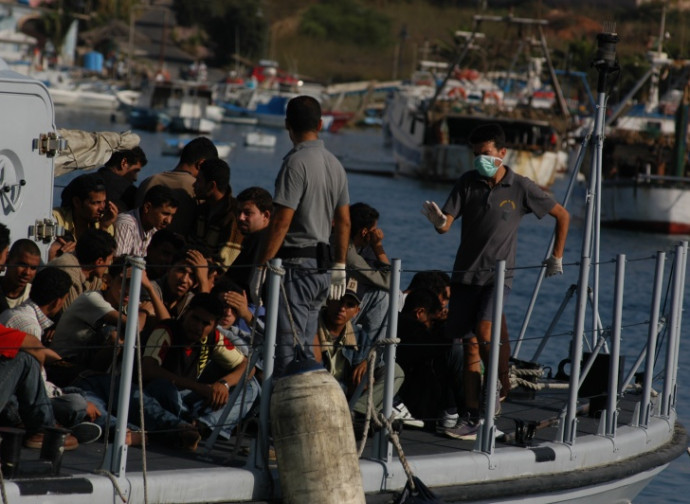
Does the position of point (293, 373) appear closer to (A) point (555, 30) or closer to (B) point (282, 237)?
(B) point (282, 237)

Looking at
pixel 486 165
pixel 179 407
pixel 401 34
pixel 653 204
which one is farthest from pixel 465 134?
pixel 179 407

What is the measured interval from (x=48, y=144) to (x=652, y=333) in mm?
3826

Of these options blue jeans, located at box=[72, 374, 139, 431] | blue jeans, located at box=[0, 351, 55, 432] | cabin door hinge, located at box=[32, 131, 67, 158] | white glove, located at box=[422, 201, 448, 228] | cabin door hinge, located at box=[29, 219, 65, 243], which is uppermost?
cabin door hinge, located at box=[32, 131, 67, 158]

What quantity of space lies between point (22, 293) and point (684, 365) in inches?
458

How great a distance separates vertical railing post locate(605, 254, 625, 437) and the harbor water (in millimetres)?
172

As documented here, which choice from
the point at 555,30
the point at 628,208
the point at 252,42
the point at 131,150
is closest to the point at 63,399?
the point at 131,150

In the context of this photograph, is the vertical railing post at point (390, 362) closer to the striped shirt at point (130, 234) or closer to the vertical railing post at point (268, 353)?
the vertical railing post at point (268, 353)

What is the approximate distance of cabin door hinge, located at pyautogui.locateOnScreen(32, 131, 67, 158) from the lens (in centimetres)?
724

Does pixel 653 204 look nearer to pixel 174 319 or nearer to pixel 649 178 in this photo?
pixel 649 178

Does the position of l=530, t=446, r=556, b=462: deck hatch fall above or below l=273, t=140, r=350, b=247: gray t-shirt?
below

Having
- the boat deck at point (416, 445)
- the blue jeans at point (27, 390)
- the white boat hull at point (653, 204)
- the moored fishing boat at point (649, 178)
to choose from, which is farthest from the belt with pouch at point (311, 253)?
the white boat hull at point (653, 204)

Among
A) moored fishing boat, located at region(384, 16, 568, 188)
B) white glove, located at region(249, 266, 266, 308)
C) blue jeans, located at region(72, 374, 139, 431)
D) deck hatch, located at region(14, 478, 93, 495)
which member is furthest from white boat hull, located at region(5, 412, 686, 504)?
moored fishing boat, located at region(384, 16, 568, 188)

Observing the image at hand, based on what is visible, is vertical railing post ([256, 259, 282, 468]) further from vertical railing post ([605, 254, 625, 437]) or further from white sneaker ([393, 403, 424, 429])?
vertical railing post ([605, 254, 625, 437])

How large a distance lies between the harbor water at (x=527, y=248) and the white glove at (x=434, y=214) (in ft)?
1.15
